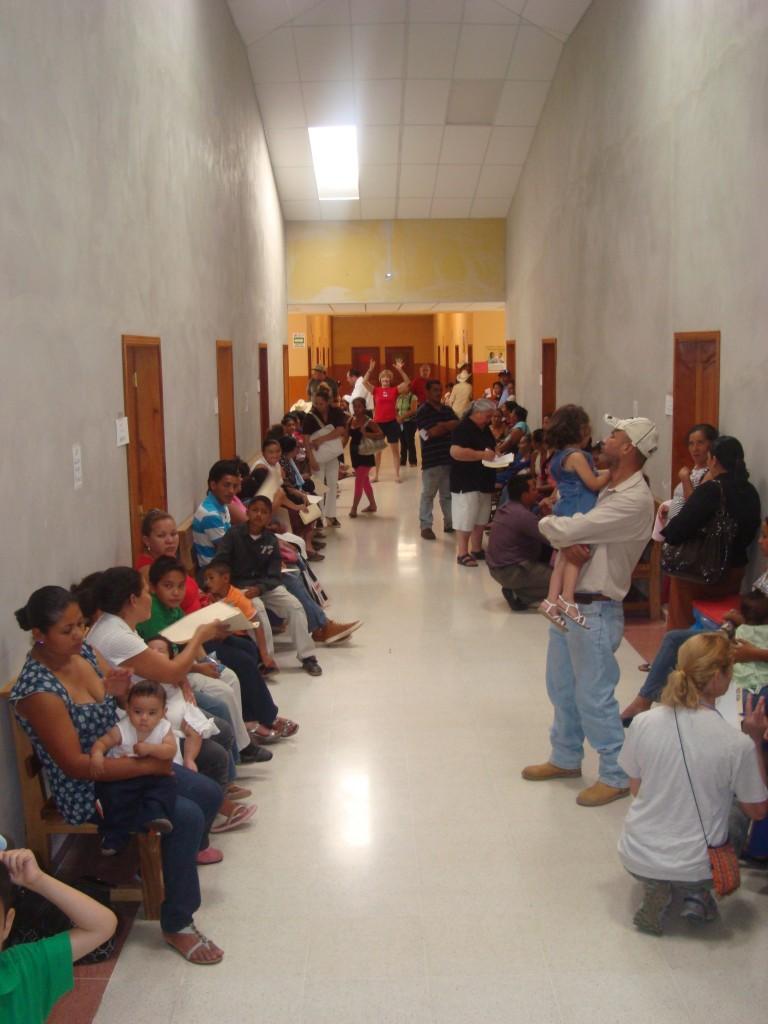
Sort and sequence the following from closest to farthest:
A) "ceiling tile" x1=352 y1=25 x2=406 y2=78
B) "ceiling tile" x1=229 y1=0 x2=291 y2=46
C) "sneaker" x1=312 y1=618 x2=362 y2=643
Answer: "sneaker" x1=312 y1=618 x2=362 y2=643, "ceiling tile" x1=229 y1=0 x2=291 y2=46, "ceiling tile" x1=352 y1=25 x2=406 y2=78

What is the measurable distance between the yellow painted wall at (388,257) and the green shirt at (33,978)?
15.6 meters

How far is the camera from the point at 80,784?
3881 millimetres

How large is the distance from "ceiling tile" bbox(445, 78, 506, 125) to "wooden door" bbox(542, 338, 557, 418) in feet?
9.85

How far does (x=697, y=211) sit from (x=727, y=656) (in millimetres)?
4568

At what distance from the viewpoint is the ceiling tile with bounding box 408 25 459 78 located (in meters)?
11.9

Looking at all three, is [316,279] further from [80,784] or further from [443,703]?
[80,784]

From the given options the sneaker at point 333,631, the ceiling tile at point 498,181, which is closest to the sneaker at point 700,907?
the sneaker at point 333,631

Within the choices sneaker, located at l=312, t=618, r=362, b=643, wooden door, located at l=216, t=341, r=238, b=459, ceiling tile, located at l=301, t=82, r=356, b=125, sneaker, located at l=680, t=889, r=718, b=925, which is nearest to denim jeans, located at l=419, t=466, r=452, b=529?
wooden door, located at l=216, t=341, r=238, b=459

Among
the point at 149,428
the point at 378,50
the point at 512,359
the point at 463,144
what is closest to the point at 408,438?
the point at 512,359

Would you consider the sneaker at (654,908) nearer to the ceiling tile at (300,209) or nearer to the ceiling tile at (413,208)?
the ceiling tile at (413,208)

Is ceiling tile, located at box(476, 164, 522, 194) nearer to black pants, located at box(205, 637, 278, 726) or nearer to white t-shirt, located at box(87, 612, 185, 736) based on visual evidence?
black pants, located at box(205, 637, 278, 726)

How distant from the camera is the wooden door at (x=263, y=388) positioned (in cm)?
1371

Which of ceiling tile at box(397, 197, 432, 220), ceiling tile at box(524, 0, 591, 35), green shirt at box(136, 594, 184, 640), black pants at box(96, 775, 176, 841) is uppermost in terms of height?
ceiling tile at box(524, 0, 591, 35)

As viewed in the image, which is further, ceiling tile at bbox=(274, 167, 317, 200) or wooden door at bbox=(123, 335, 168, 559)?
ceiling tile at bbox=(274, 167, 317, 200)
